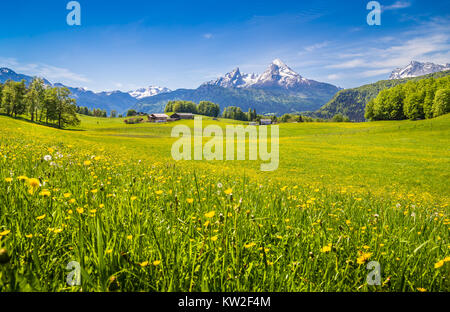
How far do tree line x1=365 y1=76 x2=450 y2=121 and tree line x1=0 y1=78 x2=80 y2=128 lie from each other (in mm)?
119092

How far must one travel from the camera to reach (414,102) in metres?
89.4

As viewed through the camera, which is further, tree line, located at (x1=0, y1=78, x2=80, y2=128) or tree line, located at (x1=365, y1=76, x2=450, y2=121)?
tree line, located at (x1=365, y1=76, x2=450, y2=121)

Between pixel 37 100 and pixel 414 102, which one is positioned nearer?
pixel 37 100

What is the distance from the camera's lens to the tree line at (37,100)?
2842 inches

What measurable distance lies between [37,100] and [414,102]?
13033 centimetres

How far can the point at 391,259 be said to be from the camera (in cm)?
226

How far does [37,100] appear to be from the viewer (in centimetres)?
7412

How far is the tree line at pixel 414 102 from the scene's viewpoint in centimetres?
7806

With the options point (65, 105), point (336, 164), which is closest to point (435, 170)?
point (336, 164)

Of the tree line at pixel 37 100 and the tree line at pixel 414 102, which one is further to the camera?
the tree line at pixel 414 102

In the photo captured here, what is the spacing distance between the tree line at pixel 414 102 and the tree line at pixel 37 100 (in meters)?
119

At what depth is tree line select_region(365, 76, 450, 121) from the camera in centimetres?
7806

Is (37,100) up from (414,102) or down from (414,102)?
down
